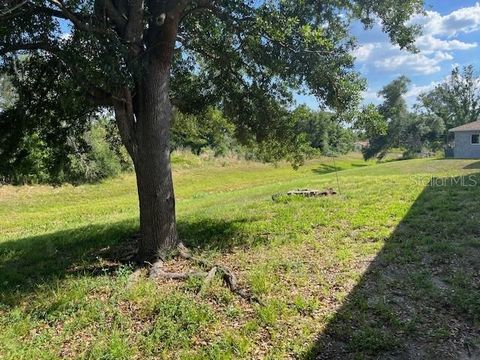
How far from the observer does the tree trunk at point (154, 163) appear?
18.7 feet

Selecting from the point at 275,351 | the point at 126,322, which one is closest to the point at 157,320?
the point at 126,322

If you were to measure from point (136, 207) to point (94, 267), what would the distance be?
37.2 ft

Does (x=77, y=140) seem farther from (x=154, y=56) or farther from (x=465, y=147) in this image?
(x=465, y=147)

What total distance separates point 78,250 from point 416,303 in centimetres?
553

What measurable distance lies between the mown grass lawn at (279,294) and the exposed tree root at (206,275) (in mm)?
99

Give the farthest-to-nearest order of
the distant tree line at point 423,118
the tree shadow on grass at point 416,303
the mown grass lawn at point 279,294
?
the distant tree line at point 423,118, the mown grass lawn at point 279,294, the tree shadow on grass at point 416,303

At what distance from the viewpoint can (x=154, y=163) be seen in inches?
226

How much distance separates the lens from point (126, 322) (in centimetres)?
426

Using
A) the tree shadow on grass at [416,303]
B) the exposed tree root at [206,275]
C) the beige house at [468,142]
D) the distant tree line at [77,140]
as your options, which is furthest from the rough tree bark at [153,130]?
the beige house at [468,142]

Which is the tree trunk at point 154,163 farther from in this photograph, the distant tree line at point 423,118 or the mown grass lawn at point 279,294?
the distant tree line at point 423,118

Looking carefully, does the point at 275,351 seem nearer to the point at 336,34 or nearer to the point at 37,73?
the point at 336,34

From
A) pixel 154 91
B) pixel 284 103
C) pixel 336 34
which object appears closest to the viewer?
pixel 154 91

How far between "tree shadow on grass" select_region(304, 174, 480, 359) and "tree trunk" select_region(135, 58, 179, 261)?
2.73m

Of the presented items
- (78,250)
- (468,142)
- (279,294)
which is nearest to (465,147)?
(468,142)
